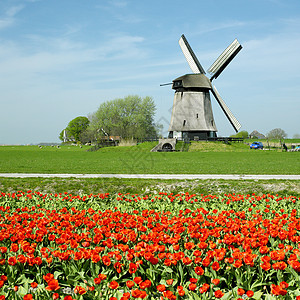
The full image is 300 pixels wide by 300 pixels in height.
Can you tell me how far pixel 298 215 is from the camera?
273 inches

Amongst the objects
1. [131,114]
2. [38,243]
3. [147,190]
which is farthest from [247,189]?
[131,114]

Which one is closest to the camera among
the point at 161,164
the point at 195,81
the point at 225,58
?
the point at 161,164

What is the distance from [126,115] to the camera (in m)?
64.8

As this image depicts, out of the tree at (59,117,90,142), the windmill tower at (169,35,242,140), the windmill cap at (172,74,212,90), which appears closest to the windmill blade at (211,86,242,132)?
the windmill tower at (169,35,242,140)

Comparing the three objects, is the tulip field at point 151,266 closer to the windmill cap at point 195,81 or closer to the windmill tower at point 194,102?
the windmill cap at point 195,81

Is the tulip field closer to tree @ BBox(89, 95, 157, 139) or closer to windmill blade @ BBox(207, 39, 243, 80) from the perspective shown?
windmill blade @ BBox(207, 39, 243, 80)

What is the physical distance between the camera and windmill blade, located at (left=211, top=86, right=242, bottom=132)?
4166cm

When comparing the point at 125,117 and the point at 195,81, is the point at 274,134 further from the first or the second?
the point at 125,117

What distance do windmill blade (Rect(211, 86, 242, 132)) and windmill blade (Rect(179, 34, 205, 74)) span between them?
313cm

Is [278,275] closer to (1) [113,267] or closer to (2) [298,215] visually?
(1) [113,267]

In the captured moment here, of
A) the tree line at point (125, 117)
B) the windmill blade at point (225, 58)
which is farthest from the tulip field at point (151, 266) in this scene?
the tree line at point (125, 117)

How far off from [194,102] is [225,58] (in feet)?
21.3

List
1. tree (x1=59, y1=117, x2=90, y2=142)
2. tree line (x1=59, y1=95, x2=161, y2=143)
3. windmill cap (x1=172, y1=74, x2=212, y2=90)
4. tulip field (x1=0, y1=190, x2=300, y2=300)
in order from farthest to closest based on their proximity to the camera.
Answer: tree (x1=59, y1=117, x2=90, y2=142)
tree line (x1=59, y1=95, x2=161, y2=143)
windmill cap (x1=172, y1=74, x2=212, y2=90)
tulip field (x1=0, y1=190, x2=300, y2=300)

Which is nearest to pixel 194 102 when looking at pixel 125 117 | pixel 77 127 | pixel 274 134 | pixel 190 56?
pixel 190 56
